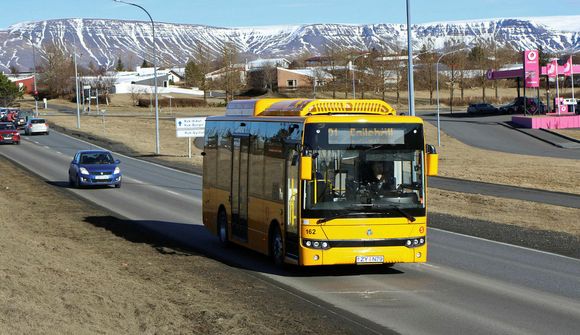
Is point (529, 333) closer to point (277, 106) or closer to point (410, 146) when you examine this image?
point (410, 146)

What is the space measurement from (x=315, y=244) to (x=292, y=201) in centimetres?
90

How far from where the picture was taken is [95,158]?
3931cm

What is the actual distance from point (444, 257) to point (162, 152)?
4634 centimetres

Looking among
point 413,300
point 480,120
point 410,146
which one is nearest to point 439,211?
point 410,146

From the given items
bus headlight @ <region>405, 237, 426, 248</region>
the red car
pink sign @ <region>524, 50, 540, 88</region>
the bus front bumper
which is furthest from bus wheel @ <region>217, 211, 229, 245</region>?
pink sign @ <region>524, 50, 540, 88</region>

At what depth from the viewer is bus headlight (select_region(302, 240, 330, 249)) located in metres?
15.7

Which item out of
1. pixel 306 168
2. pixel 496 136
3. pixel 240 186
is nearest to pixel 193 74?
pixel 496 136

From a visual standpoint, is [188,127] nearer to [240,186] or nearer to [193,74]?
[240,186]

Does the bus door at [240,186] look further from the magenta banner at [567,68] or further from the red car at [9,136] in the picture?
the magenta banner at [567,68]

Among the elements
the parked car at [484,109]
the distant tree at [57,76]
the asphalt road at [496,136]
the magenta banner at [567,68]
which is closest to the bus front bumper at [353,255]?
the asphalt road at [496,136]

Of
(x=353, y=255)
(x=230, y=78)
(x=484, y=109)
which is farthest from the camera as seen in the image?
(x=230, y=78)

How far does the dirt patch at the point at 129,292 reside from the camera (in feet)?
35.5

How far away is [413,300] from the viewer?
45.8 feet

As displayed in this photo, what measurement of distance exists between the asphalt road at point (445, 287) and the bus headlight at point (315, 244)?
0.61 metres
